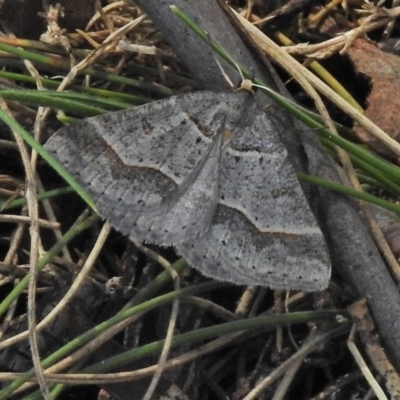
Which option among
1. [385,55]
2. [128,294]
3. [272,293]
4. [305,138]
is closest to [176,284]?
[128,294]

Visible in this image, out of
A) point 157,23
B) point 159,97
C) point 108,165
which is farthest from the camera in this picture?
point 159,97

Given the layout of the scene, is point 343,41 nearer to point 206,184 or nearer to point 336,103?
point 336,103

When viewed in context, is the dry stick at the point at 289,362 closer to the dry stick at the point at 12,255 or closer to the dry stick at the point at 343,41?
the dry stick at the point at 12,255

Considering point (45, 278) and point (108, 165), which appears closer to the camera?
point (108, 165)

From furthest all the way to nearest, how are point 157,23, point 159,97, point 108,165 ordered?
point 159,97 < point 157,23 < point 108,165

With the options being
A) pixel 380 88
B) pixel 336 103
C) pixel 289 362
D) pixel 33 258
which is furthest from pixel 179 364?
pixel 380 88

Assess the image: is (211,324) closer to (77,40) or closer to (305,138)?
(305,138)
